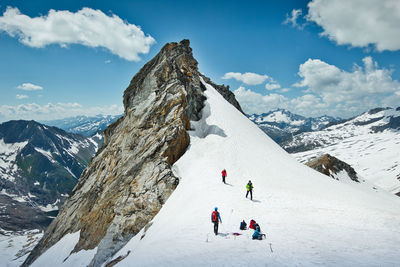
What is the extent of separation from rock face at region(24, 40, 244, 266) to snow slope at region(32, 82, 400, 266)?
2.52 m

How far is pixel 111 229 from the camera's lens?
27.5 metres

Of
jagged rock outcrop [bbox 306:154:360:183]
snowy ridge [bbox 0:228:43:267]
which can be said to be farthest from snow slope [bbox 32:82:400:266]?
snowy ridge [bbox 0:228:43:267]

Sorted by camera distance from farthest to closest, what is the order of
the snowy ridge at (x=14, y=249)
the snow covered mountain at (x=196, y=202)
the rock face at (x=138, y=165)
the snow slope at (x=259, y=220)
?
the snowy ridge at (x=14, y=249)
the rock face at (x=138, y=165)
the snow covered mountain at (x=196, y=202)
the snow slope at (x=259, y=220)

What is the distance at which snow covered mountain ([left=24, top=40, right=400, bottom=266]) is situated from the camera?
555 inches

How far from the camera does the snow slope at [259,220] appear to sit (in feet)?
42.4

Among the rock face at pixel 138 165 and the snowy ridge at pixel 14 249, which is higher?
the rock face at pixel 138 165

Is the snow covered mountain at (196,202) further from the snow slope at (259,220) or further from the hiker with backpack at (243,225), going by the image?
the hiker with backpack at (243,225)

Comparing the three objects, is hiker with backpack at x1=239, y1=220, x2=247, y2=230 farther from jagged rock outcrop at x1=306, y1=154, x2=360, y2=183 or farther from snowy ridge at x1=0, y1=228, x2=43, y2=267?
snowy ridge at x1=0, y1=228, x2=43, y2=267

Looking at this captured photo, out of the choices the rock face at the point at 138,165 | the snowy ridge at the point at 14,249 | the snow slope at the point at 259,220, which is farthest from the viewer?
the snowy ridge at the point at 14,249

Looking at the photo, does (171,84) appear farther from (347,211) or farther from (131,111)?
(347,211)

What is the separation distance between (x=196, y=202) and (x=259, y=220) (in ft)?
23.3

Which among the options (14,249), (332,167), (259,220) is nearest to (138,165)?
(259,220)

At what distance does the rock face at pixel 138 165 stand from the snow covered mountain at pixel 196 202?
0.65 ft

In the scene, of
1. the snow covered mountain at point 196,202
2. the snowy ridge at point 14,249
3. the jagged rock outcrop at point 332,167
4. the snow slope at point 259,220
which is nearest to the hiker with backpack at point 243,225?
the snow slope at point 259,220
